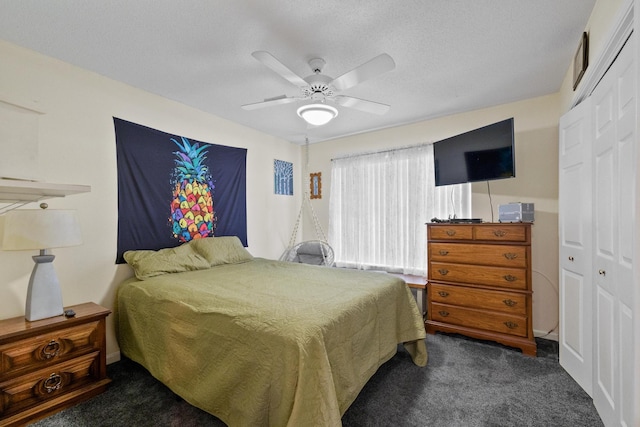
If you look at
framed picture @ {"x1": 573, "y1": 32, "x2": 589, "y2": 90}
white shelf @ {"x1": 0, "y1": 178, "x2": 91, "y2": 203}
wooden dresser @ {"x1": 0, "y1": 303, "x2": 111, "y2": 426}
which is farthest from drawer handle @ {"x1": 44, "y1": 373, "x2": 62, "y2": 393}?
framed picture @ {"x1": 573, "y1": 32, "x2": 589, "y2": 90}

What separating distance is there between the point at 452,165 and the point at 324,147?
2133 millimetres

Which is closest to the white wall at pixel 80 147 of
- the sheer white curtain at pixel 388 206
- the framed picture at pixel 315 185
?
the framed picture at pixel 315 185

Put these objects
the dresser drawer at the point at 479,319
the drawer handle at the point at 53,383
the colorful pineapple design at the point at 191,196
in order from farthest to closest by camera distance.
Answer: the colorful pineapple design at the point at 191,196
the dresser drawer at the point at 479,319
the drawer handle at the point at 53,383

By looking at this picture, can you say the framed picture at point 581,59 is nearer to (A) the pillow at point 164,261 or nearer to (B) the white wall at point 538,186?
(B) the white wall at point 538,186

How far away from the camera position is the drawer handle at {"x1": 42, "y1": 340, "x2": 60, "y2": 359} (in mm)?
1812

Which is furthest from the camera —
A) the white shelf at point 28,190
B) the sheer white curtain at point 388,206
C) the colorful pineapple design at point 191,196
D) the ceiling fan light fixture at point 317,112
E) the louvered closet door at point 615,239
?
the sheer white curtain at point 388,206

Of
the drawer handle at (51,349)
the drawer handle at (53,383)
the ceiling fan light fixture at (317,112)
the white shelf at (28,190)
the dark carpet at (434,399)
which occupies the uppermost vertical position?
the ceiling fan light fixture at (317,112)

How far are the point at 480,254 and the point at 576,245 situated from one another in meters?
0.77

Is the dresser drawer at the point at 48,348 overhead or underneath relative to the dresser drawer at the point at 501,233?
underneath

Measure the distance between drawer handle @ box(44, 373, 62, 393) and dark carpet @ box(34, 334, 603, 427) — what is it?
0.17 meters

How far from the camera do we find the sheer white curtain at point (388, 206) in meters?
3.56

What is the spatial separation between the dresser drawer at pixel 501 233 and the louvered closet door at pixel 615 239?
75 centimetres

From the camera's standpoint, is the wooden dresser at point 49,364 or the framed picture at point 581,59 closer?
the wooden dresser at point 49,364

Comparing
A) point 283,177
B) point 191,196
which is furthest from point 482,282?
point 191,196
